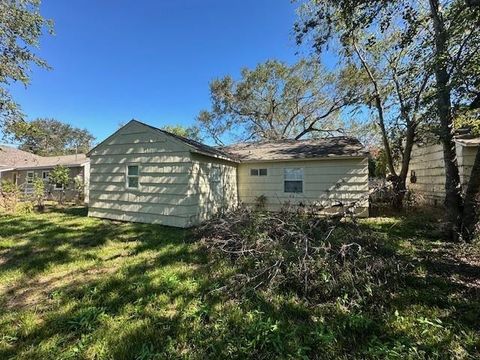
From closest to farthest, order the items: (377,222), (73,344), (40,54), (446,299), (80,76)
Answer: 1. (73,344)
2. (446,299)
3. (377,222)
4. (40,54)
5. (80,76)

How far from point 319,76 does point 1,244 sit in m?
20.6

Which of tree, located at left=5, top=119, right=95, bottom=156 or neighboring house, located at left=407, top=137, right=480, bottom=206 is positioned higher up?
tree, located at left=5, top=119, right=95, bottom=156

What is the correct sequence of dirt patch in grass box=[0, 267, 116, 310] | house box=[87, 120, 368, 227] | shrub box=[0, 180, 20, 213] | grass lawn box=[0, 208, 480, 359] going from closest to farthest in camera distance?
grass lawn box=[0, 208, 480, 359], dirt patch in grass box=[0, 267, 116, 310], house box=[87, 120, 368, 227], shrub box=[0, 180, 20, 213]

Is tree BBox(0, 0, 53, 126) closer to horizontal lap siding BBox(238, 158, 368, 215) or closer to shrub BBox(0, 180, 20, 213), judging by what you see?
shrub BBox(0, 180, 20, 213)

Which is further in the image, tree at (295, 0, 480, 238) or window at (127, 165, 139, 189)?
window at (127, 165, 139, 189)

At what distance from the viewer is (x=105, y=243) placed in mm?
7008

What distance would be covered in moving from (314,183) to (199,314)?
857cm

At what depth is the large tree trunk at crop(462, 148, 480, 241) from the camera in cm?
632

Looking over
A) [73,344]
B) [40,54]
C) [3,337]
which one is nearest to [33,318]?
[3,337]

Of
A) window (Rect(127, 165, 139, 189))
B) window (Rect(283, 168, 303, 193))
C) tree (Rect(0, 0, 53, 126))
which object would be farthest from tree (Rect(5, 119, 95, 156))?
window (Rect(283, 168, 303, 193))

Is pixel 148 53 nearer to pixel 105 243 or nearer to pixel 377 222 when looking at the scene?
pixel 105 243

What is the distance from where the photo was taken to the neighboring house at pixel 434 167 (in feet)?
31.2

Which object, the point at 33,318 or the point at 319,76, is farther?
the point at 319,76

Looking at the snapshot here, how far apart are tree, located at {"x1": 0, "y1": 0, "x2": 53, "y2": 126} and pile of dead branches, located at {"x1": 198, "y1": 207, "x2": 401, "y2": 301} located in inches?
397
